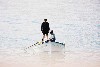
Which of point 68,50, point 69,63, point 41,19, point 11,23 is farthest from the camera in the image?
point 41,19

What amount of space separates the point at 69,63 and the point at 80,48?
1.51 metres

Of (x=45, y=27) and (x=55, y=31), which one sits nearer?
(x=45, y=27)

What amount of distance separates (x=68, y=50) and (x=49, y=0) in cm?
978

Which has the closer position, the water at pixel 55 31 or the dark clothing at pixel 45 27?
the water at pixel 55 31

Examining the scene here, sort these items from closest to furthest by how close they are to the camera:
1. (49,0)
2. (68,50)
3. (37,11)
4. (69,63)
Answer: (69,63), (68,50), (37,11), (49,0)

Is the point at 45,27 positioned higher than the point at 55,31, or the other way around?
the point at 45,27

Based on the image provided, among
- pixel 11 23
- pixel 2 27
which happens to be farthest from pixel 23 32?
pixel 11 23

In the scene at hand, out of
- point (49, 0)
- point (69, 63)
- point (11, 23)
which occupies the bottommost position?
point (69, 63)

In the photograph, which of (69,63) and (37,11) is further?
(37,11)

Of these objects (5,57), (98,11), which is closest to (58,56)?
(5,57)

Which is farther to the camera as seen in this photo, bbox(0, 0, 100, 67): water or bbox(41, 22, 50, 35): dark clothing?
bbox(41, 22, 50, 35): dark clothing

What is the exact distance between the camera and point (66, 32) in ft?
35.0

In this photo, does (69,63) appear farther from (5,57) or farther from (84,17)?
(84,17)

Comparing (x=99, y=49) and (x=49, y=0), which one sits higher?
(x=49, y=0)
